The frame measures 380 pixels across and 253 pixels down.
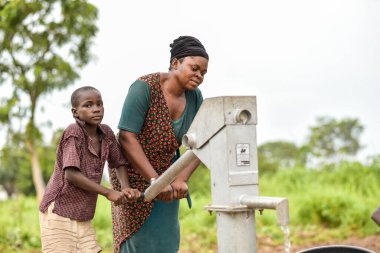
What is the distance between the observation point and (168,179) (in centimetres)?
259

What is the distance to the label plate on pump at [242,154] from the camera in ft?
7.23

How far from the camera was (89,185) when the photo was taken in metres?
2.71

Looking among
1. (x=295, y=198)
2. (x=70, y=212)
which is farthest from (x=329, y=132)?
(x=70, y=212)

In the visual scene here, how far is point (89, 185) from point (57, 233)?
0.30m

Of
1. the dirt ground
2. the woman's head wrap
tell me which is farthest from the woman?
the dirt ground

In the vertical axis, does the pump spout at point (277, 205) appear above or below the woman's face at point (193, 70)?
below

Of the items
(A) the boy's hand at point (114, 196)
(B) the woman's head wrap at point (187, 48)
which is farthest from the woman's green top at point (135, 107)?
(A) the boy's hand at point (114, 196)

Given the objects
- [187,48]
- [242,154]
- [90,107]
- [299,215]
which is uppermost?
[187,48]

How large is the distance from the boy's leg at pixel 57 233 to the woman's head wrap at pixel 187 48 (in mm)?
890

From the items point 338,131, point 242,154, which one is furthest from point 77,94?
point 338,131

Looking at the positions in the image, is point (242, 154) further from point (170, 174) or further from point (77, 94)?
point (77, 94)

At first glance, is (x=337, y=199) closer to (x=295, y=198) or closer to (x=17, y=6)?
(x=295, y=198)

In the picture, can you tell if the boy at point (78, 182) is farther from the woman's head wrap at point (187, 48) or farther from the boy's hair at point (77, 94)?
the woman's head wrap at point (187, 48)

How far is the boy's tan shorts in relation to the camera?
2830 mm
